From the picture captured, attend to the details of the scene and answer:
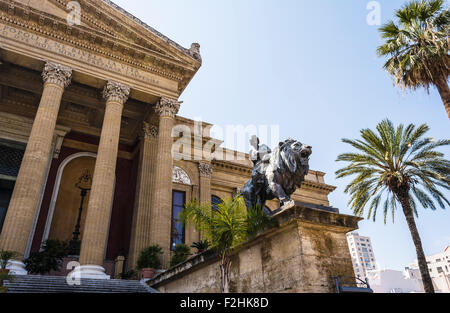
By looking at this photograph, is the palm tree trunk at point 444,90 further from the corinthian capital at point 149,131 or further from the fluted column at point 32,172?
the fluted column at point 32,172

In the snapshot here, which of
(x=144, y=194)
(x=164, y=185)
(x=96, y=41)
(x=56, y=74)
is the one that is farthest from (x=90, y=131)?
(x=164, y=185)

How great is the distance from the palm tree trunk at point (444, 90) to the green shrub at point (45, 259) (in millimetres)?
17427

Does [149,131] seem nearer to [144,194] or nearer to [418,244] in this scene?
[144,194]

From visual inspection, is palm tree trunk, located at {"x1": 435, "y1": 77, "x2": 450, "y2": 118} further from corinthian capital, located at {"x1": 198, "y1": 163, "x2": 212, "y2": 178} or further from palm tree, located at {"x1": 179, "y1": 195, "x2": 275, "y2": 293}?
corinthian capital, located at {"x1": 198, "y1": 163, "x2": 212, "y2": 178}

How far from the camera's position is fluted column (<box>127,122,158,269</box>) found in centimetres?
1648

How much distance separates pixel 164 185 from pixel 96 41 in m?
8.44

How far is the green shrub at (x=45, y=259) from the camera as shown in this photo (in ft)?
42.0

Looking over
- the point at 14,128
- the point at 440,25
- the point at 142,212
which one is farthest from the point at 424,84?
the point at 14,128

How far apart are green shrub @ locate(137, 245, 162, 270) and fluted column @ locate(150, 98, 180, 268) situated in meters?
0.52

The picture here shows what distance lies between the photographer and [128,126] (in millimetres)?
21891

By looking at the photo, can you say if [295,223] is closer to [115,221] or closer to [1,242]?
[1,242]

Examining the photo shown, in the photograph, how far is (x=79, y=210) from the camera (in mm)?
20188

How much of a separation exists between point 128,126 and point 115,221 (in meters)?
6.39

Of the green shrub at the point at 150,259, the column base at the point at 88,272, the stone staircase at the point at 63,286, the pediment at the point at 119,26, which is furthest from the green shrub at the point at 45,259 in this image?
the pediment at the point at 119,26
